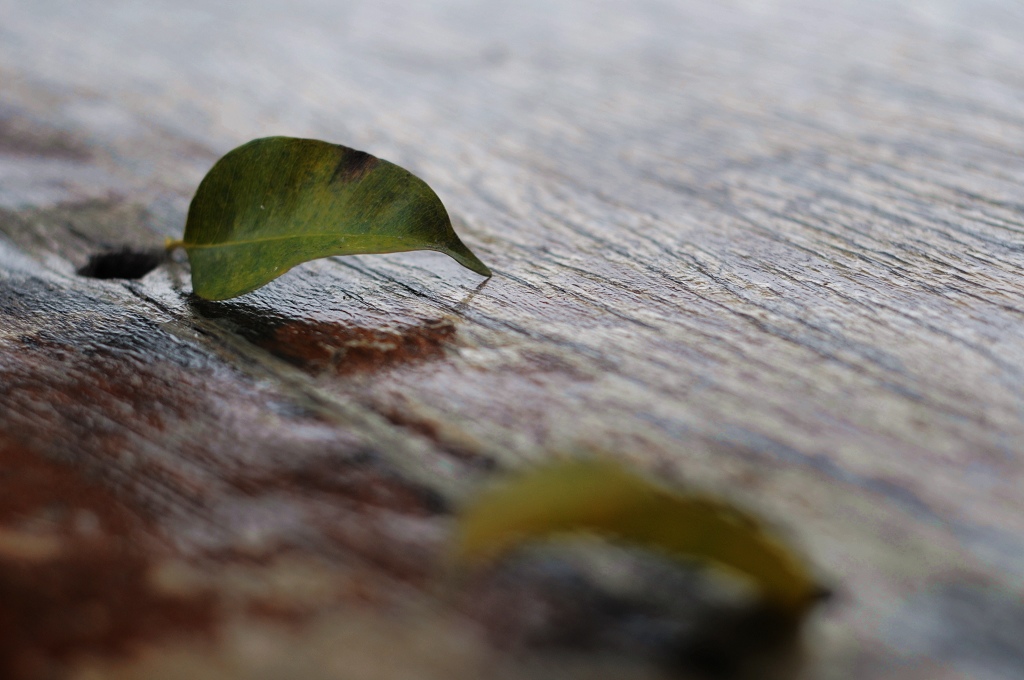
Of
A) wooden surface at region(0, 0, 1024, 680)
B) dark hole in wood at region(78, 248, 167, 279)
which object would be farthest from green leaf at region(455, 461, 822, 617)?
dark hole in wood at region(78, 248, 167, 279)

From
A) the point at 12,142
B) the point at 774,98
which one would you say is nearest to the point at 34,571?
the point at 12,142

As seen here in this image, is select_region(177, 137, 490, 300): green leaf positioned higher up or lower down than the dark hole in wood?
higher up

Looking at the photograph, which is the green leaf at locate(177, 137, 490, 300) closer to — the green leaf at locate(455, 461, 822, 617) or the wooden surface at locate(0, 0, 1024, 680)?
the wooden surface at locate(0, 0, 1024, 680)

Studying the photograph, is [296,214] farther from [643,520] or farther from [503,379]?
[643,520]

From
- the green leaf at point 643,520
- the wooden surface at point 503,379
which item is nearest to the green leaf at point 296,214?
the wooden surface at point 503,379

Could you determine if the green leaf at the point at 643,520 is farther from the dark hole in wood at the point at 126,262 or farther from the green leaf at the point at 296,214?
the dark hole in wood at the point at 126,262

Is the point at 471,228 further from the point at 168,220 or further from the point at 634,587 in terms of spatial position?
the point at 634,587
